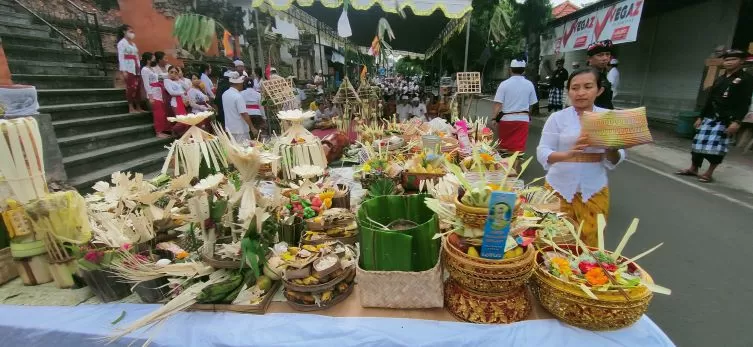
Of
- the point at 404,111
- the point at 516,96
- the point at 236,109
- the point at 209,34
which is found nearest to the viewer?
the point at 516,96

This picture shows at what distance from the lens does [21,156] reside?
1.52 metres

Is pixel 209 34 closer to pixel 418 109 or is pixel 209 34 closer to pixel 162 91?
pixel 162 91

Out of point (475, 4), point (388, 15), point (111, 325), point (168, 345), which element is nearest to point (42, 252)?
point (111, 325)

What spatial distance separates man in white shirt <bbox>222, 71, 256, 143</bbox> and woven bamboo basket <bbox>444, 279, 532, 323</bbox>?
4.17 meters

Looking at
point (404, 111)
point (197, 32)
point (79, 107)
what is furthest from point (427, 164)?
point (197, 32)

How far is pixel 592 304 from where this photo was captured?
1116 mm

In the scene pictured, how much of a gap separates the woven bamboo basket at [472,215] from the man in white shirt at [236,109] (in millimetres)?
4140

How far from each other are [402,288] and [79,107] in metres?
6.34

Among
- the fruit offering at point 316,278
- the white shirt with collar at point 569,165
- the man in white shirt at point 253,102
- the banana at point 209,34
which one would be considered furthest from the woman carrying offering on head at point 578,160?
the banana at point 209,34

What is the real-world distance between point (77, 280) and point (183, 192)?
682mm

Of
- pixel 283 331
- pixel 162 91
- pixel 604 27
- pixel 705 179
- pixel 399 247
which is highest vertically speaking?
pixel 604 27

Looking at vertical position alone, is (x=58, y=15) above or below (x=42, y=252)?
above

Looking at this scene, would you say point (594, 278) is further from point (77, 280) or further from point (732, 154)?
point (732, 154)

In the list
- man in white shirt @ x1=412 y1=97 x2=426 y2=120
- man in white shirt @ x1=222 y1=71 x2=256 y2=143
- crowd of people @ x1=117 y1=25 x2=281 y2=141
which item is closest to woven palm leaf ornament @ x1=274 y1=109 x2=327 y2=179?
man in white shirt @ x1=222 y1=71 x2=256 y2=143
